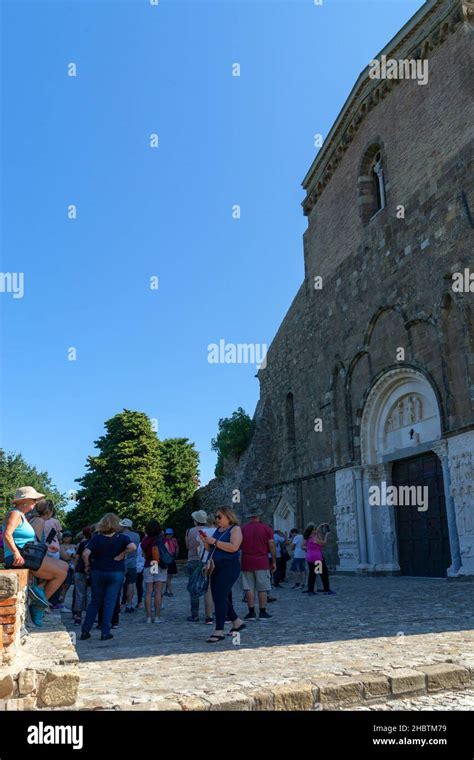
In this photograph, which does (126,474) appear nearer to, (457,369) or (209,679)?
(457,369)

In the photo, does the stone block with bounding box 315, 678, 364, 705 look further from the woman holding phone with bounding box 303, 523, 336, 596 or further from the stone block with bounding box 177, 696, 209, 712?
the woman holding phone with bounding box 303, 523, 336, 596

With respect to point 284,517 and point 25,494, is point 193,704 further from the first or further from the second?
point 284,517

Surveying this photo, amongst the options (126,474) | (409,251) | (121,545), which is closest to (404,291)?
(409,251)

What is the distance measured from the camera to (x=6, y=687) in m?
3.66

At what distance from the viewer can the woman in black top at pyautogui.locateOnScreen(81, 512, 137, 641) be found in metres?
7.48

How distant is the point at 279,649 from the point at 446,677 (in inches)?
72.6

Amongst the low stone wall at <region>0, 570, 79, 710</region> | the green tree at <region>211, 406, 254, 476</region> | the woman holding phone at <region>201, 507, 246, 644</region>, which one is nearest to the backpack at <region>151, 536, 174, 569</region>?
the woman holding phone at <region>201, 507, 246, 644</region>

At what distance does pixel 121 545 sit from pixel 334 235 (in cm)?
1406

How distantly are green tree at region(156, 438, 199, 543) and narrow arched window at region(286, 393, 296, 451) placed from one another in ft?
35.6

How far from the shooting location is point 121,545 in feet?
24.6

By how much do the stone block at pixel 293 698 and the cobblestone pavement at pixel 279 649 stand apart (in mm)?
169

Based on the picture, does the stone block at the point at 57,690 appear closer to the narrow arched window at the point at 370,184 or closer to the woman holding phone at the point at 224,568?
the woman holding phone at the point at 224,568

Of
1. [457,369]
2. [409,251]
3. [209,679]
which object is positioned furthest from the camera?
[409,251]
